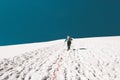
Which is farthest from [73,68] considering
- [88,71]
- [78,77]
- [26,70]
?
[26,70]

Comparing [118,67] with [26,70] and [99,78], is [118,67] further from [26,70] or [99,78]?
[26,70]

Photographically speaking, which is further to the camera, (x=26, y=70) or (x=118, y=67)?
(x=118, y=67)

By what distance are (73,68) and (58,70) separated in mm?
1353

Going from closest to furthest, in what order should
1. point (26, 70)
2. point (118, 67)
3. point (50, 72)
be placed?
point (50, 72), point (26, 70), point (118, 67)

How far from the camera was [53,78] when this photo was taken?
46.6ft

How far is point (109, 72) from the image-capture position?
54.5 ft

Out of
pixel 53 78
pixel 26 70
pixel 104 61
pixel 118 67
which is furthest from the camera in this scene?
pixel 104 61

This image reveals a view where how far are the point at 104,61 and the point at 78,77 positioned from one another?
596cm

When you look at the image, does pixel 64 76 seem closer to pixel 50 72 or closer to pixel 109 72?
pixel 50 72

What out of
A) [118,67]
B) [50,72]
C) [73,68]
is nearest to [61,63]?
[73,68]

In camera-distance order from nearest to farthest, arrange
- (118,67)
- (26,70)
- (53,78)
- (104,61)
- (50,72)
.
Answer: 1. (53,78)
2. (50,72)
3. (26,70)
4. (118,67)
5. (104,61)

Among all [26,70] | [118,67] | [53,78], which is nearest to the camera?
[53,78]

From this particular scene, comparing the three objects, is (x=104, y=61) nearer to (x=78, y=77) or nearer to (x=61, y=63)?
(x=61, y=63)

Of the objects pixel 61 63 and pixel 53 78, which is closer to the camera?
pixel 53 78
